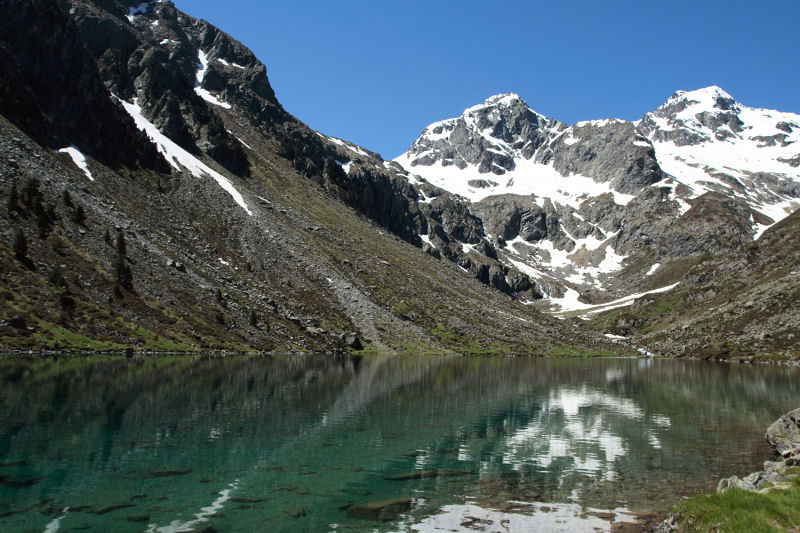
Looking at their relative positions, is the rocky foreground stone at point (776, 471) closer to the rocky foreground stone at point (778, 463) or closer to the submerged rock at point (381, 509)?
the rocky foreground stone at point (778, 463)

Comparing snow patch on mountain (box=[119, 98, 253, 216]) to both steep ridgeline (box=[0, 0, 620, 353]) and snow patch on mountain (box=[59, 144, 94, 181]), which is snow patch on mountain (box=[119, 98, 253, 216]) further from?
snow patch on mountain (box=[59, 144, 94, 181])

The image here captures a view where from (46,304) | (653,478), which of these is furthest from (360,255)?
(653,478)

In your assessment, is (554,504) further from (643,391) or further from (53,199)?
(53,199)

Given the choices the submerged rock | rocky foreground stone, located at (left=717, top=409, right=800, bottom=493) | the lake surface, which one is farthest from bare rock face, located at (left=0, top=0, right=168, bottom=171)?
rocky foreground stone, located at (left=717, top=409, right=800, bottom=493)

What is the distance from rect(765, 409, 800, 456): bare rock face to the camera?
30.5 meters

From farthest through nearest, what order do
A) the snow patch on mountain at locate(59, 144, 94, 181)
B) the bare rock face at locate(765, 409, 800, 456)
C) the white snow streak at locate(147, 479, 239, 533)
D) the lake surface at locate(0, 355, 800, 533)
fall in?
1. the snow patch on mountain at locate(59, 144, 94, 181)
2. the bare rock face at locate(765, 409, 800, 456)
3. the lake surface at locate(0, 355, 800, 533)
4. the white snow streak at locate(147, 479, 239, 533)

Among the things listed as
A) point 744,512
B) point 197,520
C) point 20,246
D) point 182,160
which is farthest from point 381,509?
point 182,160

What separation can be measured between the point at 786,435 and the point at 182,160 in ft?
552

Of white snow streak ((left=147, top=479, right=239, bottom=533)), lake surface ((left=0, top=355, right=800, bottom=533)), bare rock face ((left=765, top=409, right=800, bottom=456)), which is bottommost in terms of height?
white snow streak ((left=147, top=479, right=239, bottom=533))

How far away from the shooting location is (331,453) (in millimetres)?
29781

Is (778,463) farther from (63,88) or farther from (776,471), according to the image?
(63,88)

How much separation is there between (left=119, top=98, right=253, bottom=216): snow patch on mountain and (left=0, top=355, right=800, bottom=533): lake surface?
4329 inches

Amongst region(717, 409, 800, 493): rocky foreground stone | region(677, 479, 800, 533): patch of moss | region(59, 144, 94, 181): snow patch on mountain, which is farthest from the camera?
region(59, 144, 94, 181): snow patch on mountain

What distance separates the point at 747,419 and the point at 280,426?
41.1 meters
